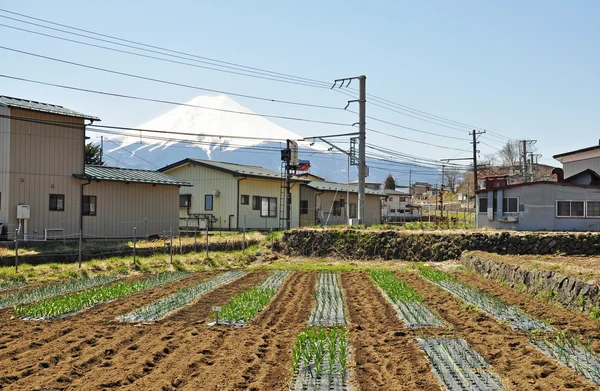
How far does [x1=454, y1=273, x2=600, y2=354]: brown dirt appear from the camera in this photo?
8.38 meters

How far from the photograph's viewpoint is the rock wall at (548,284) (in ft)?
32.7

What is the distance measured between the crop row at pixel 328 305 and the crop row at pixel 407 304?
3.45ft

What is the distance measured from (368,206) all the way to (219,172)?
14.5 m

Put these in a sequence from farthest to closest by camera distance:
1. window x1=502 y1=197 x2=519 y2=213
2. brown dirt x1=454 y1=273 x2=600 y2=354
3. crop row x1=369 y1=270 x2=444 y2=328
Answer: window x1=502 y1=197 x2=519 y2=213 < crop row x1=369 y1=270 x2=444 y2=328 < brown dirt x1=454 y1=273 x2=600 y2=354

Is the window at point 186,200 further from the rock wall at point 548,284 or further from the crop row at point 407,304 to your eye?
the rock wall at point 548,284

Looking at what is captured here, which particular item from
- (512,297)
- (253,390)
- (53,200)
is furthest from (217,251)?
(253,390)

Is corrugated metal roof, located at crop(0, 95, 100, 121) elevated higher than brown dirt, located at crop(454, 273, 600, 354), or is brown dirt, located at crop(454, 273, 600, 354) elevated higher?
corrugated metal roof, located at crop(0, 95, 100, 121)

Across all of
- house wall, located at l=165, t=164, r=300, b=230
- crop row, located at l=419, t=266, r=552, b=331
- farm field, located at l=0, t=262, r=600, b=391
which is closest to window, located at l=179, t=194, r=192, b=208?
house wall, located at l=165, t=164, r=300, b=230

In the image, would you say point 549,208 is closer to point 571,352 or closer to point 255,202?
point 255,202

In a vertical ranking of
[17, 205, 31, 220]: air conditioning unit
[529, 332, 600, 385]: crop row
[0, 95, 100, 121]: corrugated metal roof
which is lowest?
[529, 332, 600, 385]: crop row

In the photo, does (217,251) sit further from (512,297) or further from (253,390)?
(253,390)

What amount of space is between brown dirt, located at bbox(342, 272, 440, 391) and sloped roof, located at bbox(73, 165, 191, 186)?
15.0 meters

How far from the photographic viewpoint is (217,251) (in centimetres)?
2242

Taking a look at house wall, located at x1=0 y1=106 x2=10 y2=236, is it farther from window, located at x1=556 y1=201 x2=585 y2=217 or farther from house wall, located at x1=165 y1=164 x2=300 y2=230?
window, located at x1=556 y1=201 x2=585 y2=217
